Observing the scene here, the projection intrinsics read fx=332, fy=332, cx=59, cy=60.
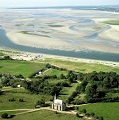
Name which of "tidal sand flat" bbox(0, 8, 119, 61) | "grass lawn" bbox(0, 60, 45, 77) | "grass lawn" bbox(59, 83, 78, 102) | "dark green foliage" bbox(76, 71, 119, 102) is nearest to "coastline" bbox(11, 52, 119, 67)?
"grass lawn" bbox(0, 60, 45, 77)

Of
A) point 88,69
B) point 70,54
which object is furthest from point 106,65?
point 70,54

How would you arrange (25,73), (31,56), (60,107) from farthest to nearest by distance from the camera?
(31,56) < (25,73) < (60,107)

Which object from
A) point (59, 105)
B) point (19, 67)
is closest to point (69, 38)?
point (19, 67)

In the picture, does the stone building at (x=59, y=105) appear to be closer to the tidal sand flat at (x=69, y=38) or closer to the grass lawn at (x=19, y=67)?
the grass lawn at (x=19, y=67)

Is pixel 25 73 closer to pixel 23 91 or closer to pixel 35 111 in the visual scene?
pixel 23 91

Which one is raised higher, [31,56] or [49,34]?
[49,34]

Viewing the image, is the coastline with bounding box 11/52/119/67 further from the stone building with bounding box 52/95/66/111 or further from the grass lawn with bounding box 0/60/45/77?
the stone building with bounding box 52/95/66/111
